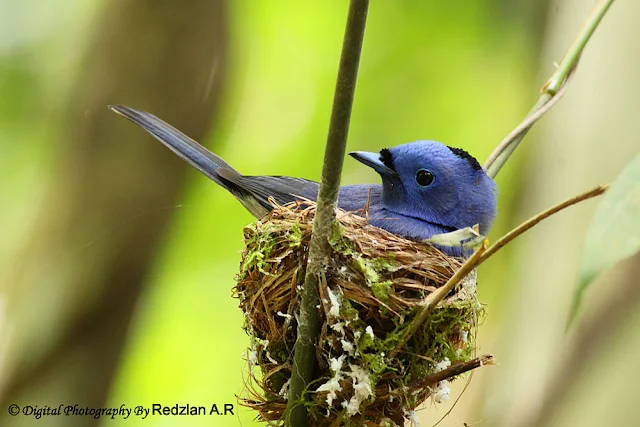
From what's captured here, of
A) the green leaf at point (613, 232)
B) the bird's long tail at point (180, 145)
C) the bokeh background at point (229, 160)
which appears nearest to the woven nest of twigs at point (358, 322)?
the bird's long tail at point (180, 145)

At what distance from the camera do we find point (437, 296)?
152cm

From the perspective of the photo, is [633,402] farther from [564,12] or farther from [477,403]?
[564,12]

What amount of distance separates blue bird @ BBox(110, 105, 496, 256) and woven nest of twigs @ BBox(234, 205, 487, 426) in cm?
36

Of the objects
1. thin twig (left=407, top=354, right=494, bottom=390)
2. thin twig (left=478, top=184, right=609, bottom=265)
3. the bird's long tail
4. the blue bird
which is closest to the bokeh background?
Result: the bird's long tail

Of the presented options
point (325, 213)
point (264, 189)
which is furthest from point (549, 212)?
point (264, 189)

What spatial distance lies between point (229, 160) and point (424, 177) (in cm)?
120

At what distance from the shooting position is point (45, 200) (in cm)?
299

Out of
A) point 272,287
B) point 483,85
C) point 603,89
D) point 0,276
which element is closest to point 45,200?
point 0,276

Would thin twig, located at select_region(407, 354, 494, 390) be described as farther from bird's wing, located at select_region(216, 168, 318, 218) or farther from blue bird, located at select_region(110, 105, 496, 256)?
bird's wing, located at select_region(216, 168, 318, 218)

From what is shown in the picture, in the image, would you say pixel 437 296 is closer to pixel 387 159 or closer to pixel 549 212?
pixel 549 212

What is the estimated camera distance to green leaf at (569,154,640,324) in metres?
0.76

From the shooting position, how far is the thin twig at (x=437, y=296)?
4.30 feet

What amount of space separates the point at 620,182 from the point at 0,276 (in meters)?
2.97

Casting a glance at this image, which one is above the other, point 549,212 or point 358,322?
point 358,322
